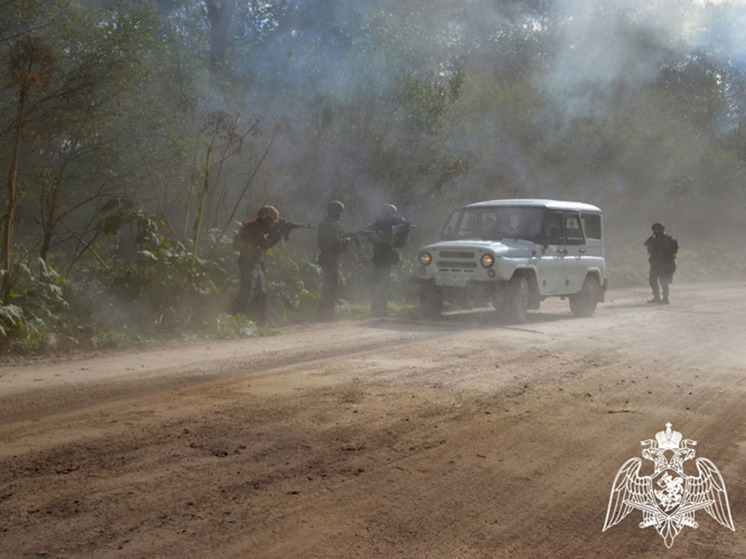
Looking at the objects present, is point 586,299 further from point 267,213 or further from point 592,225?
point 267,213

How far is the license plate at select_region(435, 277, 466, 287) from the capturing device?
13.5 m

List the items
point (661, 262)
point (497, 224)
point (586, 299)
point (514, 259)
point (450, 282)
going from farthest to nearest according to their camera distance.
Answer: point (661, 262), point (586, 299), point (497, 224), point (450, 282), point (514, 259)

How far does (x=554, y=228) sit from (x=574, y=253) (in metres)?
0.89

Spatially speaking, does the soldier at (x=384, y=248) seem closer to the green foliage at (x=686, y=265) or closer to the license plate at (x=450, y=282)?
the license plate at (x=450, y=282)

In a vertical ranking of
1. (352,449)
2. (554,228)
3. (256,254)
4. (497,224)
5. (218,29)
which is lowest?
(352,449)

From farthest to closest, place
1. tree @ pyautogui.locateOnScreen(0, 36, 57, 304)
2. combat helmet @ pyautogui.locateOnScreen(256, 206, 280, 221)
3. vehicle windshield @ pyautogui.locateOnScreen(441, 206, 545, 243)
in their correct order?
1. vehicle windshield @ pyautogui.locateOnScreen(441, 206, 545, 243)
2. combat helmet @ pyautogui.locateOnScreen(256, 206, 280, 221)
3. tree @ pyautogui.locateOnScreen(0, 36, 57, 304)

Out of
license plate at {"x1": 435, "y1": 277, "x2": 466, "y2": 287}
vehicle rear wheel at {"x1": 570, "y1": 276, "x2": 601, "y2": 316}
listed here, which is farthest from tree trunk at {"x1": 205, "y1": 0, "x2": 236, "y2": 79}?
vehicle rear wheel at {"x1": 570, "y1": 276, "x2": 601, "y2": 316}

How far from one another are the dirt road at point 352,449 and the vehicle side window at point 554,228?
4436 mm

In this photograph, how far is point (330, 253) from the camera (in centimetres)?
1438

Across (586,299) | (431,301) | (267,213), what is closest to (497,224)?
(431,301)

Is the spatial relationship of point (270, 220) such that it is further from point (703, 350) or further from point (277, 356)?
point (703, 350)

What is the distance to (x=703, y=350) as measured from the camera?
10.7 meters

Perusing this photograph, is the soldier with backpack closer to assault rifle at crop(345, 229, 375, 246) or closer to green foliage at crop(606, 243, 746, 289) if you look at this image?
assault rifle at crop(345, 229, 375, 246)

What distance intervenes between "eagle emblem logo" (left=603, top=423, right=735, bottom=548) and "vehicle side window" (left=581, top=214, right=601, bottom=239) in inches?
394
